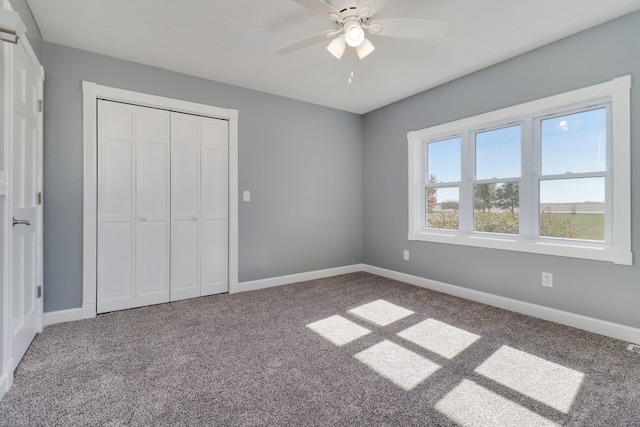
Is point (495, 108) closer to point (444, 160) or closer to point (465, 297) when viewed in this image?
point (444, 160)

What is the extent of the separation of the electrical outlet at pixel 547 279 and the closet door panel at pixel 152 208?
3.72 metres

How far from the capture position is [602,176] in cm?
244

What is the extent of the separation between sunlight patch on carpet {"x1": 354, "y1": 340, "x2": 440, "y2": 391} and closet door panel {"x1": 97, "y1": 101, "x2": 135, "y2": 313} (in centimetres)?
241

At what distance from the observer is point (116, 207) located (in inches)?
113

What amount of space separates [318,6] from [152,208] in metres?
2.47

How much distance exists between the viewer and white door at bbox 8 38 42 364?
73.1 inches

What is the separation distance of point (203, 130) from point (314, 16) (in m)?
1.79

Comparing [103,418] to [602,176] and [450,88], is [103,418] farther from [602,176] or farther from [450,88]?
[450,88]

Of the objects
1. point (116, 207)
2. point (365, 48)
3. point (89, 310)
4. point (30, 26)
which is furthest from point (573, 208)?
point (30, 26)

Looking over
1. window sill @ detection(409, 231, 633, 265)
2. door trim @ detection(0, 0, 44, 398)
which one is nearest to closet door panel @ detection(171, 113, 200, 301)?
door trim @ detection(0, 0, 44, 398)

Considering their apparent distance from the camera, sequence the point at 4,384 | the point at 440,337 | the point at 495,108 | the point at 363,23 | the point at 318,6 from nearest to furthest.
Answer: the point at 4,384
the point at 318,6
the point at 363,23
the point at 440,337
the point at 495,108

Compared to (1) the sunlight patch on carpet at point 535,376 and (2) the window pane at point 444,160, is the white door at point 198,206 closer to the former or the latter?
(2) the window pane at point 444,160

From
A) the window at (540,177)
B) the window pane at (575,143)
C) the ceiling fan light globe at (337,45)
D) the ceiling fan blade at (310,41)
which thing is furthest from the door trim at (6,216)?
the window pane at (575,143)

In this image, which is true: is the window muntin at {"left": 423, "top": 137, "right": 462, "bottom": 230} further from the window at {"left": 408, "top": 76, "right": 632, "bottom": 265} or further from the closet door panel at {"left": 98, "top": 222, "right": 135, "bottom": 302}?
the closet door panel at {"left": 98, "top": 222, "right": 135, "bottom": 302}
